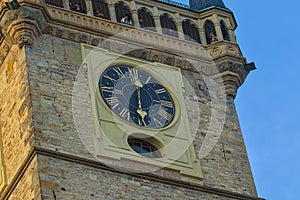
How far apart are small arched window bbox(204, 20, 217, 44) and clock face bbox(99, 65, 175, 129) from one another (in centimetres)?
230

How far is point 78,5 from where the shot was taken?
29266 mm

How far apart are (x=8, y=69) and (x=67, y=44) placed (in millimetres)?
1405

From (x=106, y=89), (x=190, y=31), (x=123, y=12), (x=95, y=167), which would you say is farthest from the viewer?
(x=190, y=31)

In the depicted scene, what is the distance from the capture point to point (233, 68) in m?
29.6

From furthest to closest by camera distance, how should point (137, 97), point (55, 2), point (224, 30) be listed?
point (224, 30) → point (55, 2) → point (137, 97)

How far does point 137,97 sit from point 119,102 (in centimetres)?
49

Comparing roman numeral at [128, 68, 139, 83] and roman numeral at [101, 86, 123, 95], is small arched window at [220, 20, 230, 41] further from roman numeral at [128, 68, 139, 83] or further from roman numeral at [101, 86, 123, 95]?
roman numeral at [101, 86, 123, 95]

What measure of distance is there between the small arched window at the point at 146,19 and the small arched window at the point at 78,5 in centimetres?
146

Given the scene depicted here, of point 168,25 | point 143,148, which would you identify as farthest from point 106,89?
point 168,25

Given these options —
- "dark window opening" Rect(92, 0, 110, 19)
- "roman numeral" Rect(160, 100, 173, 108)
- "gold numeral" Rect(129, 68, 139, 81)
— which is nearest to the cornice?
"roman numeral" Rect(160, 100, 173, 108)

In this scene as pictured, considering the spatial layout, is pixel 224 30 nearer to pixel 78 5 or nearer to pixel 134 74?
pixel 134 74

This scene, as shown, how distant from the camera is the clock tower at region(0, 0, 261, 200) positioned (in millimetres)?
25750

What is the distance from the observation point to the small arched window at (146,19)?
1177 inches

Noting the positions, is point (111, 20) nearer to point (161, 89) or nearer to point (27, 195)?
point (161, 89)
